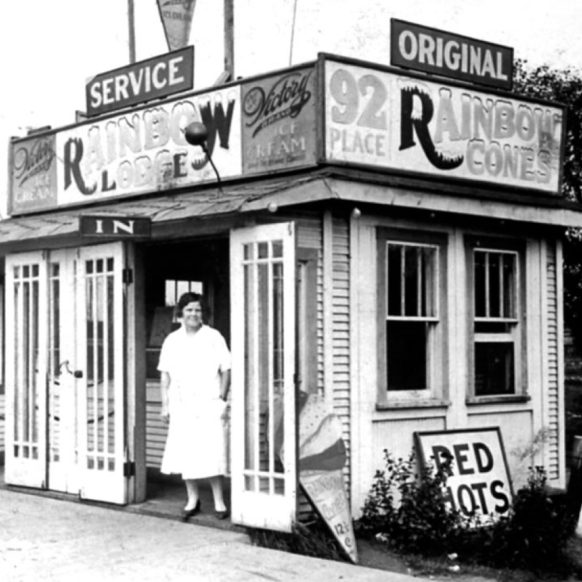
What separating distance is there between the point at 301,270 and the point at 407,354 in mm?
1604

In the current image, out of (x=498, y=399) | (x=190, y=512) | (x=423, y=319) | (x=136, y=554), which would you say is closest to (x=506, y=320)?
(x=498, y=399)

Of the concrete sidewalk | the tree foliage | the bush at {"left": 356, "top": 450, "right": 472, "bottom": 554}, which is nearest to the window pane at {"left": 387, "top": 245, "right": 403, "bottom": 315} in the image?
the bush at {"left": 356, "top": 450, "right": 472, "bottom": 554}

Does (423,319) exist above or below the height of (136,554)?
above

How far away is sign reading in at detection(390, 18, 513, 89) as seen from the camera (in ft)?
34.3

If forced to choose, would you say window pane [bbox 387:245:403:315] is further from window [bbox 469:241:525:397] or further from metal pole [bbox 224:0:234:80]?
metal pole [bbox 224:0:234:80]

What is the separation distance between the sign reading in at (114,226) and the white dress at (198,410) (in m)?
1.06

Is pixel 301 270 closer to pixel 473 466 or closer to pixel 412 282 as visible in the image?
pixel 412 282

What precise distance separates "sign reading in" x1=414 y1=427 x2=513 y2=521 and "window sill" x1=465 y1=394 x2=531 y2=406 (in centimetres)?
28

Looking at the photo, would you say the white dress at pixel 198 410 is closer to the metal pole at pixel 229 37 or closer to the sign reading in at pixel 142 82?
the sign reading in at pixel 142 82

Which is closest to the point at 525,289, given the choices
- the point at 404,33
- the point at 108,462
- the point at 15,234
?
the point at 404,33

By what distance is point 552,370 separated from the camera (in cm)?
1174

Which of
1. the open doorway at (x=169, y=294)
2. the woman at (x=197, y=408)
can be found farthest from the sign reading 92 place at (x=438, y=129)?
the open doorway at (x=169, y=294)

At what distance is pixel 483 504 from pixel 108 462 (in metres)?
3.63

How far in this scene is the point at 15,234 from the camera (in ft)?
37.2
